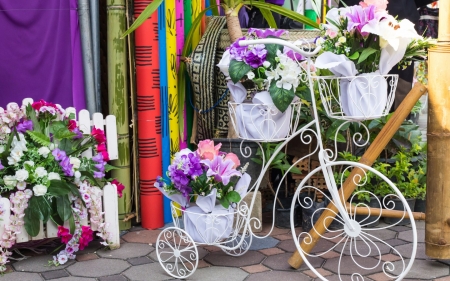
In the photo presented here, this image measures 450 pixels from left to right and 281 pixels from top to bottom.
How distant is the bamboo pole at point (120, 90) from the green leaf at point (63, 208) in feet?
2.12

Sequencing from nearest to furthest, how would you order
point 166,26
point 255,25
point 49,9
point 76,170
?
point 76,170 → point 49,9 → point 166,26 → point 255,25

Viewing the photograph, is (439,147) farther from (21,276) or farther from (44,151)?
(21,276)

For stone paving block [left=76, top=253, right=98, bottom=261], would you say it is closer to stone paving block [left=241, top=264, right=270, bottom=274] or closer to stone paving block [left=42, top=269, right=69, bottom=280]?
stone paving block [left=42, top=269, right=69, bottom=280]

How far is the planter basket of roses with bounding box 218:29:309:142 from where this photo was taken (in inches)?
117

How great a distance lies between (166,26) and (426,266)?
221 centimetres

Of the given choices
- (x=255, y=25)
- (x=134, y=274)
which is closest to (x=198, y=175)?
(x=134, y=274)

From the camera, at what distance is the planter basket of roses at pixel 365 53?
274 centimetres

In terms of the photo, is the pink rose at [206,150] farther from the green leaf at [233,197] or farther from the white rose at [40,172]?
the white rose at [40,172]

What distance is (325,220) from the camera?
3184 millimetres

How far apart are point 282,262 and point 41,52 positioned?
6.40 ft

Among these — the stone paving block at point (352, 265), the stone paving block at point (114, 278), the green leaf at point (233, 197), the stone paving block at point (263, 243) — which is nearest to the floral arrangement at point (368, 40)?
the green leaf at point (233, 197)

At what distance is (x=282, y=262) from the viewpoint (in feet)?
11.2

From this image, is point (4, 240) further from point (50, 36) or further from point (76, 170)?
point (50, 36)

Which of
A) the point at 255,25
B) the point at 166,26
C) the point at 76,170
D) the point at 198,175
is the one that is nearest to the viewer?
the point at 198,175
